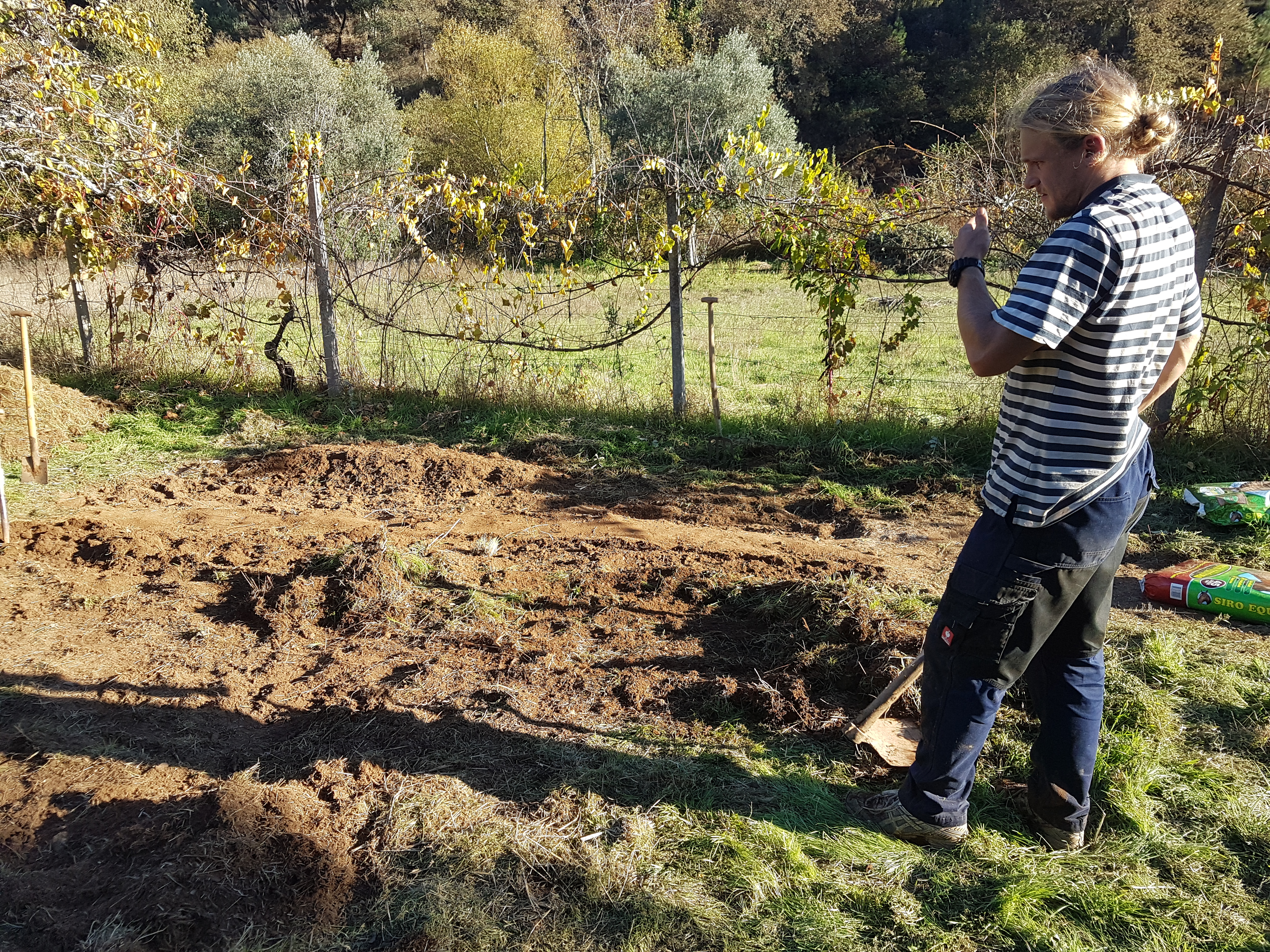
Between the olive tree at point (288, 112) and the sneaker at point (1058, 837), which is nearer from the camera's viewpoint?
the sneaker at point (1058, 837)

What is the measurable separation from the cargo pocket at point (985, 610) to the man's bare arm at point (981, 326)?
54 cm

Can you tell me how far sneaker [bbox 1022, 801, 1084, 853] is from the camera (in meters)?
2.62

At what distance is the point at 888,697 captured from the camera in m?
3.12

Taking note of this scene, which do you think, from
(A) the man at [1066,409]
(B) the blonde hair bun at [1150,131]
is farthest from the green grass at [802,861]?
(B) the blonde hair bun at [1150,131]

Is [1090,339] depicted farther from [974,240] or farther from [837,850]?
[837,850]

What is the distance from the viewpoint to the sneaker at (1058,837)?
262cm

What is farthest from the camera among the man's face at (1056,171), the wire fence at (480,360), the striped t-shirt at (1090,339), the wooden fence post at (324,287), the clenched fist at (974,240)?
the wire fence at (480,360)

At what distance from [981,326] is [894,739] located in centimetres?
174

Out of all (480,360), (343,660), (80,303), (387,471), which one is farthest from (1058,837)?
(80,303)

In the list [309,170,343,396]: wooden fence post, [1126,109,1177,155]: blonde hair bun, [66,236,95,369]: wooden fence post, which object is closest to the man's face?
[1126,109,1177,155]: blonde hair bun

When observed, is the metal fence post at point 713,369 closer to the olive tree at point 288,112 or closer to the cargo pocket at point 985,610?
the cargo pocket at point 985,610

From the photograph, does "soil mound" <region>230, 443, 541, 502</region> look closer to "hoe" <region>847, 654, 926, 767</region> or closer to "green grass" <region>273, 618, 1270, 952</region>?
"green grass" <region>273, 618, 1270, 952</region>

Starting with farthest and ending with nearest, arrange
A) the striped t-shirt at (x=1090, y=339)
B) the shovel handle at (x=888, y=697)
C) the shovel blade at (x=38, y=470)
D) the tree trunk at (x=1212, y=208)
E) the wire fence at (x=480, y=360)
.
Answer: the wire fence at (x=480, y=360)
the tree trunk at (x=1212, y=208)
the shovel blade at (x=38, y=470)
the shovel handle at (x=888, y=697)
the striped t-shirt at (x=1090, y=339)

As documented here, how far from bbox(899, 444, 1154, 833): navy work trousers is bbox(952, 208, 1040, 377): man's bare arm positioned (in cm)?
44
